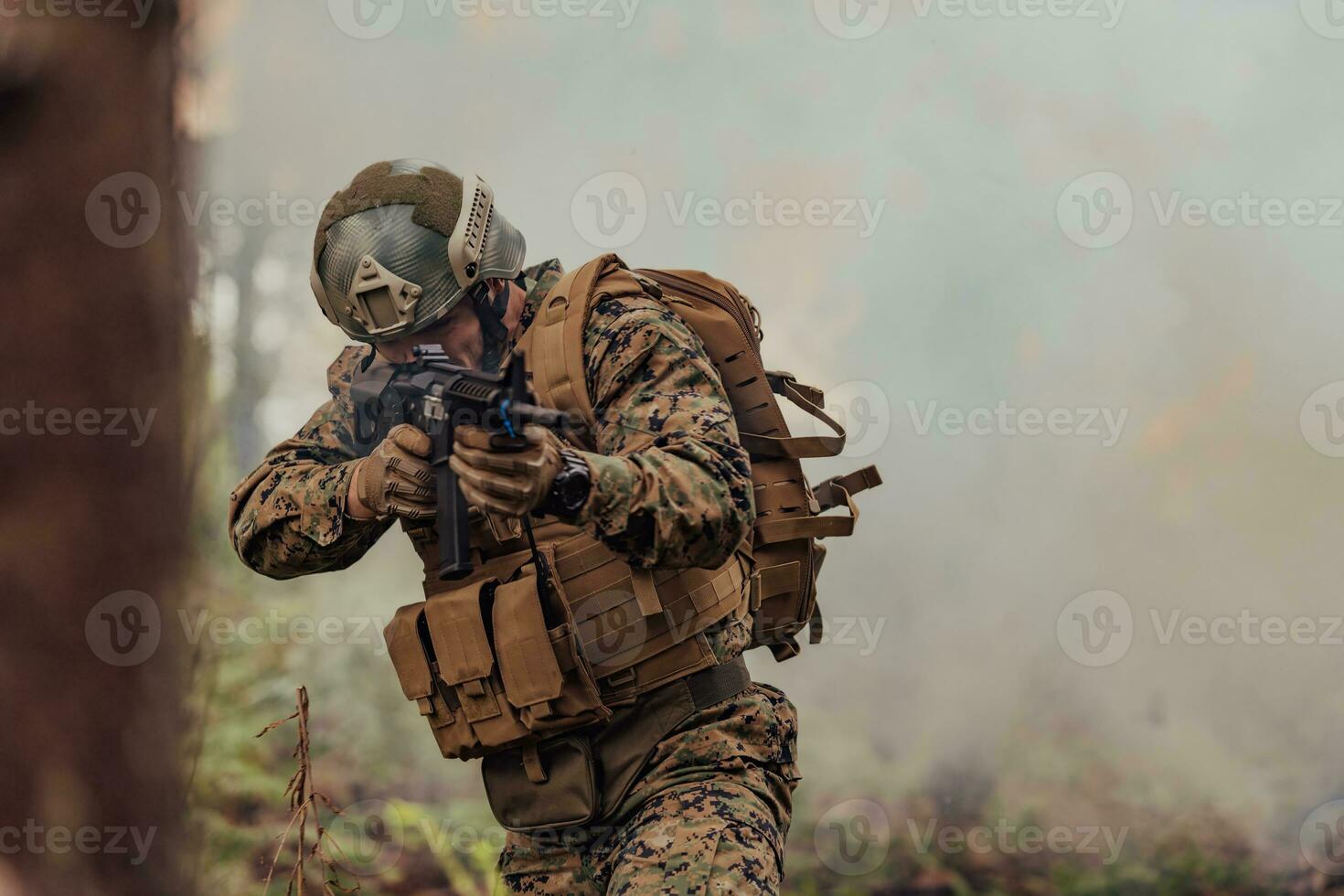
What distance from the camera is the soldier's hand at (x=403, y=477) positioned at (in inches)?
106

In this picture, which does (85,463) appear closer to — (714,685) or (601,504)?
(714,685)

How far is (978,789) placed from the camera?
546cm

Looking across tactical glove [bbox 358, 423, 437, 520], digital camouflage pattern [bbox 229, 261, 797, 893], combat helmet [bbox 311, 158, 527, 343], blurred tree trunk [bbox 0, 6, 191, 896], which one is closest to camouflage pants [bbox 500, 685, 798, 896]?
digital camouflage pattern [bbox 229, 261, 797, 893]

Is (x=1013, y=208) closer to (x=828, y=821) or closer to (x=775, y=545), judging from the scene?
(x=828, y=821)

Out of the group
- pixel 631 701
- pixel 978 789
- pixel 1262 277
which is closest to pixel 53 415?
pixel 631 701

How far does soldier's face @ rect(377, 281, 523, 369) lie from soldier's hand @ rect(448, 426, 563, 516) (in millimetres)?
741

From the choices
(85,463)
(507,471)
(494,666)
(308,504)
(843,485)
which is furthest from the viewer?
(85,463)

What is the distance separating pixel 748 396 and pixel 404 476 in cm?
75

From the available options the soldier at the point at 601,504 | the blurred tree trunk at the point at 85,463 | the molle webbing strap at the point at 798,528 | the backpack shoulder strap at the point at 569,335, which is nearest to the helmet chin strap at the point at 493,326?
the soldier at the point at 601,504

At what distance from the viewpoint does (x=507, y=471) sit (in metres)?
2.20

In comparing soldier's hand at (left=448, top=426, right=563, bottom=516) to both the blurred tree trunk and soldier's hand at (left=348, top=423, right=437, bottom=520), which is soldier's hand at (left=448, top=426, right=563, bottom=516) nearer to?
soldier's hand at (left=348, top=423, right=437, bottom=520)

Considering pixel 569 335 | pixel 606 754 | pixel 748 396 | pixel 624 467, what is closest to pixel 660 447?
pixel 624 467

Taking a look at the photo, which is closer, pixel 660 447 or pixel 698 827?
pixel 660 447

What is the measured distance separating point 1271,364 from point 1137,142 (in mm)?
1051
